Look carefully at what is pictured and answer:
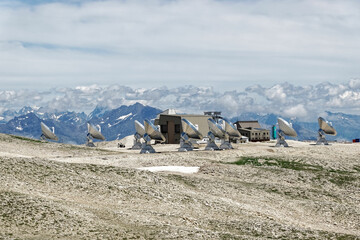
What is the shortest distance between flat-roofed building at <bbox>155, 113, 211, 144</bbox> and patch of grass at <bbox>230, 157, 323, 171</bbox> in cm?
5621

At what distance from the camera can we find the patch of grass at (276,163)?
7869 cm

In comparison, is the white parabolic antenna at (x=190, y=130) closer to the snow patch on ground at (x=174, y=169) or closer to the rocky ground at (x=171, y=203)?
the rocky ground at (x=171, y=203)

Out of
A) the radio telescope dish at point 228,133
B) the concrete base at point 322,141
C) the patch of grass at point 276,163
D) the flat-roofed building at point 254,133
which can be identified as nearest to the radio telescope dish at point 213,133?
the radio telescope dish at point 228,133

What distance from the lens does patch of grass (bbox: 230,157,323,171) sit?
78.7 metres

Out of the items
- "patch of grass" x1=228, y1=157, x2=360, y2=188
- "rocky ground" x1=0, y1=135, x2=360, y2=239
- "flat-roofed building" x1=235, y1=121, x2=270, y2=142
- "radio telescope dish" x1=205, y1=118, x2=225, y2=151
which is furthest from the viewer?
"flat-roofed building" x1=235, y1=121, x2=270, y2=142

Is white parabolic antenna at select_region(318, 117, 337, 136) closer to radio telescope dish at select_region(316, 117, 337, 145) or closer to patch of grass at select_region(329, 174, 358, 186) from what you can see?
radio telescope dish at select_region(316, 117, 337, 145)

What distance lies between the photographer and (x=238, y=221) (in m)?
40.5

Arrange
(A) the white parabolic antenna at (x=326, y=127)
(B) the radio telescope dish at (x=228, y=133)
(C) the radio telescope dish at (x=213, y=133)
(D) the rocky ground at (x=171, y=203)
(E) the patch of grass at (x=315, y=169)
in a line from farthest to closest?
(A) the white parabolic antenna at (x=326, y=127) → (B) the radio telescope dish at (x=228, y=133) → (C) the radio telescope dish at (x=213, y=133) → (E) the patch of grass at (x=315, y=169) → (D) the rocky ground at (x=171, y=203)

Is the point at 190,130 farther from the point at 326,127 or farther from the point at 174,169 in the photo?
the point at 326,127

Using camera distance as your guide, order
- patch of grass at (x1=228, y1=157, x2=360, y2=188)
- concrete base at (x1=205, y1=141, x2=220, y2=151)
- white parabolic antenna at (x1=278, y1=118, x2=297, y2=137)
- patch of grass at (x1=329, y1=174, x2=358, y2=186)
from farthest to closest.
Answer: white parabolic antenna at (x1=278, y1=118, x2=297, y2=137), concrete base at (x1=205, y1=141, x2=220, y2=151), patch of grass at (x1=228, y1=157, x2=360, y2=188), patch of grass at (x1=329, y1=174, x2=358, y2=186)

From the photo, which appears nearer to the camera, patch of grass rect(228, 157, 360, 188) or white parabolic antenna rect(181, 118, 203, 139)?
patch of grass rect(228, 157, 360, 188)

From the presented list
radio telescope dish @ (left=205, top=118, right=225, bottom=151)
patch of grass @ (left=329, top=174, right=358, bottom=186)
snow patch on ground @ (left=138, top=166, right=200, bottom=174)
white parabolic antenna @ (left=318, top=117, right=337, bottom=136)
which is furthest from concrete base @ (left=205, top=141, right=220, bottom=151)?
white parabolic antenna @ (left=318, top=117, right=337, bottom=136)

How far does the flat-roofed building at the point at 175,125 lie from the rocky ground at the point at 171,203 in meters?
66.4

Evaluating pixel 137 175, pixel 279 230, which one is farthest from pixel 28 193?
pixel 279 230
